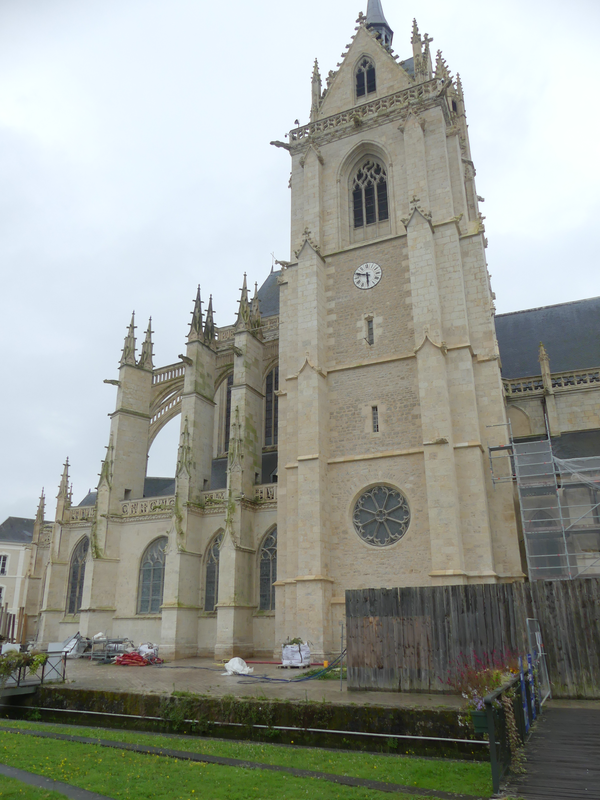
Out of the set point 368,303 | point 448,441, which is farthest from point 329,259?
point 448,441

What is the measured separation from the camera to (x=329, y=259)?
890 inches

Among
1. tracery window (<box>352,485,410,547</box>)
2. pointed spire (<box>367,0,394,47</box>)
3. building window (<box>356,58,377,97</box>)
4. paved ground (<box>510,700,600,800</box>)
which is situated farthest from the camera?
pointed spire (<box>367,0,394,47</box>)

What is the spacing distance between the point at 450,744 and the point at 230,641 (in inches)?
515

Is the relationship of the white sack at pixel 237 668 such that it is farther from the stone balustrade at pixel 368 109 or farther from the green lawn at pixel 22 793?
the stone balustrade at pixel 368 109

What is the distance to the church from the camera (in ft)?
59.7

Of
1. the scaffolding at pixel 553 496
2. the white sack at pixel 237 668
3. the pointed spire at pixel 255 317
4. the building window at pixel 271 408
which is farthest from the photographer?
the building window at pixel 271 408

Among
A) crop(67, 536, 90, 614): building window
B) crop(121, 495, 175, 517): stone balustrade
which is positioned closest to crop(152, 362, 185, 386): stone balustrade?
crop(121, 495, 175, 517): stone balustrade

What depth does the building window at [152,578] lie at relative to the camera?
78.0ft

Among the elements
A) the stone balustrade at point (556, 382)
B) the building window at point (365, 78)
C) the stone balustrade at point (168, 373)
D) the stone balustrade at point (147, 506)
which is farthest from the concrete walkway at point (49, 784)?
the building window at point (365, 78)

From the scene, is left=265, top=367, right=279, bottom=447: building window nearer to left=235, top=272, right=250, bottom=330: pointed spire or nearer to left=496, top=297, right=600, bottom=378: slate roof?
left=235, top=272, right=250, bottom=330: pointed spire

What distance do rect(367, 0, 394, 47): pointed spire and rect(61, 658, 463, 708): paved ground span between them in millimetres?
34685

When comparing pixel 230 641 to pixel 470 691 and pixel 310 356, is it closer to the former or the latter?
pixel 310 356

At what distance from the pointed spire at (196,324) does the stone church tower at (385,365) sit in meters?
4.88

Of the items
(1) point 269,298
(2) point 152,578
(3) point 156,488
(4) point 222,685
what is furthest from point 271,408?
(4) point 222,685
